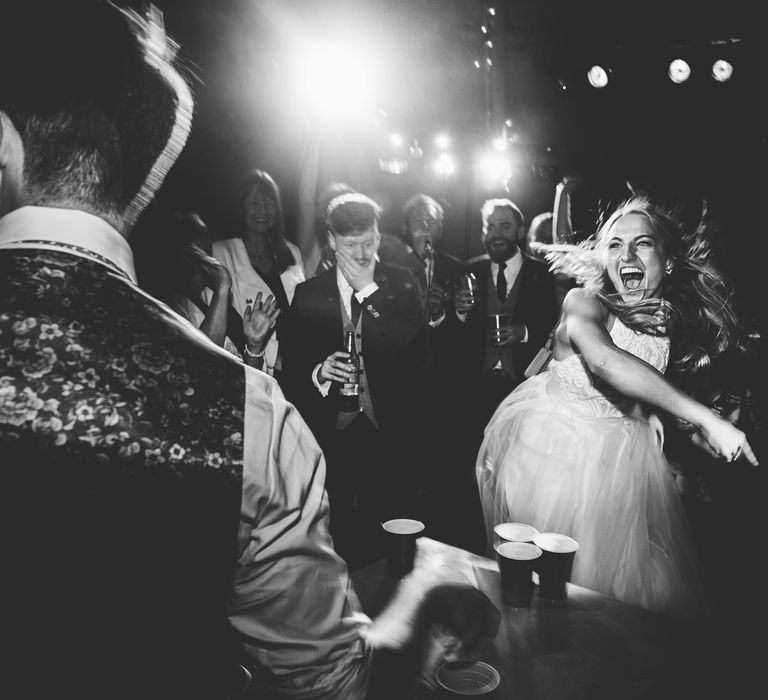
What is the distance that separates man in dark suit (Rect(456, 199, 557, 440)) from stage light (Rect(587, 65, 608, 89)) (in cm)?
142

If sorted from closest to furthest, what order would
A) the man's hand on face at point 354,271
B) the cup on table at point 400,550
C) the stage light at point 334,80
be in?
1. the cup on table at point 400,550
2. the stage light at point 334,80
3. the man's hand on face at point 354,271

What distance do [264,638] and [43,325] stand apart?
1.84ft

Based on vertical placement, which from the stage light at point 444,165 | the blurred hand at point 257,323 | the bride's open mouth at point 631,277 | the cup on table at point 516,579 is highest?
the stage light at point 444,165

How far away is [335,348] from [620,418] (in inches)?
59.1

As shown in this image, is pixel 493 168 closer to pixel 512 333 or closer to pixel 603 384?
pixel 512 333

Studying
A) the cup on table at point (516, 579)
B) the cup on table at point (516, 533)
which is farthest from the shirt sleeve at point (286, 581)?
the cup on table at point (516, 533)

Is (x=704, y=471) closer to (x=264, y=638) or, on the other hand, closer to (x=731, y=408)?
(x=731, y=408)

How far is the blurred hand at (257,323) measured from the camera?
260cm

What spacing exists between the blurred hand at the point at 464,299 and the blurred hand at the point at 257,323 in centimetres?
137

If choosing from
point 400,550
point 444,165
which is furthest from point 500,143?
point 400,550

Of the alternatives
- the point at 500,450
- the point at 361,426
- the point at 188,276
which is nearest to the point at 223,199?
the point at 188,276

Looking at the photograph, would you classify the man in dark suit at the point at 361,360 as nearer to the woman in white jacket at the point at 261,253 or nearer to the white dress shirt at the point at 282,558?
the woman in white jacket at the point at 261,253

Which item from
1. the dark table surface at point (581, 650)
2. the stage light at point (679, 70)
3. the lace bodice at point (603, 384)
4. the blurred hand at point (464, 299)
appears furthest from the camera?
the stage light at point (679, 70)

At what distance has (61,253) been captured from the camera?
75cm
